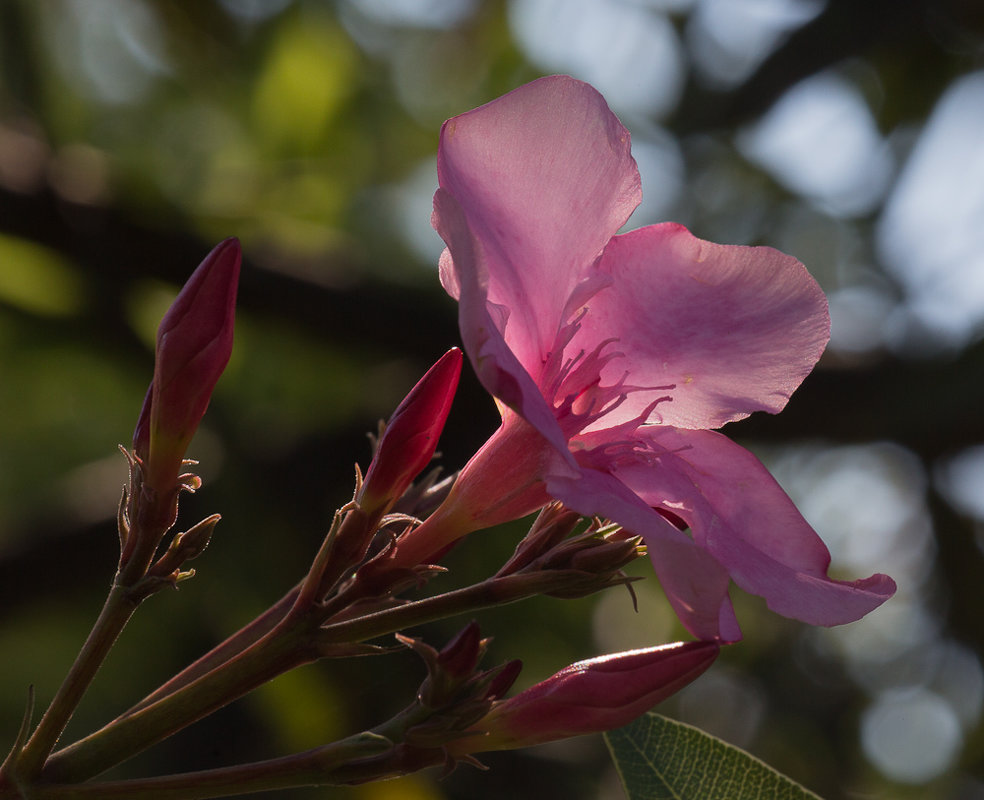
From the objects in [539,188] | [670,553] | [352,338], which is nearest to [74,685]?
[670,553]

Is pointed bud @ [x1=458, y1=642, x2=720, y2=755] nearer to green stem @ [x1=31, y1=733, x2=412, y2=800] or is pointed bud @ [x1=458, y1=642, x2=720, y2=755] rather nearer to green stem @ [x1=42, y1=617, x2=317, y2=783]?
green stem @ [x1=31, y1=733, x2=412, y2=800]

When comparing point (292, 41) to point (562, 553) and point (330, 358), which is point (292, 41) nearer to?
point (330, 358)

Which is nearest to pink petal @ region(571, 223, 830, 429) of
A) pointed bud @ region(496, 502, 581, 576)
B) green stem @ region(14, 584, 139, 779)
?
pointed bud @ region(496, 502, 581, 576)

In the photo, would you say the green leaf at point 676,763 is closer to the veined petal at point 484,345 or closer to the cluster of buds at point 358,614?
the cluster of buds at point 358,614

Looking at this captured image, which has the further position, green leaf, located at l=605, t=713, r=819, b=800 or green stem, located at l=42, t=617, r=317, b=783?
green leaf, located at l=605, t=713, r=819, b=800

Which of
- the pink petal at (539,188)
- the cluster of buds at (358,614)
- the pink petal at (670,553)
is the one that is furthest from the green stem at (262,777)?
the pink petal at (539,188)

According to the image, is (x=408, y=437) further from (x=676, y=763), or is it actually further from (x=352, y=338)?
(x=352, y=338)
